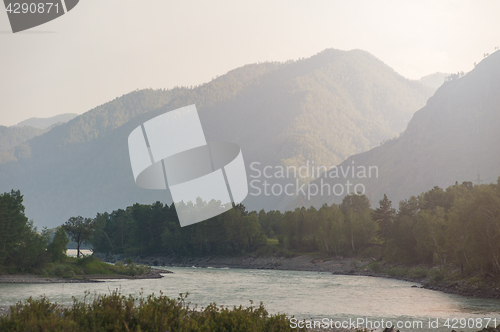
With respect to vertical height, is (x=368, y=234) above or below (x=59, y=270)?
above

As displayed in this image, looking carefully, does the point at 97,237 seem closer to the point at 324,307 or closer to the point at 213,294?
the point at 213,294

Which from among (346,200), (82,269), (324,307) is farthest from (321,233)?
(324,307)

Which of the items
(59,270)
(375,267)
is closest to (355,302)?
(375,267)

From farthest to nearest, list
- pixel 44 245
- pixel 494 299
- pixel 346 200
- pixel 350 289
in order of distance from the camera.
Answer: pixel 346 200, pixel 44 245, pixel 350 289, pixel 494 299

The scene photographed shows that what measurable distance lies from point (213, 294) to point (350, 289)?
18582mm

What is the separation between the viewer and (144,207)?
138 metres

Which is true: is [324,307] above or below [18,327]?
below

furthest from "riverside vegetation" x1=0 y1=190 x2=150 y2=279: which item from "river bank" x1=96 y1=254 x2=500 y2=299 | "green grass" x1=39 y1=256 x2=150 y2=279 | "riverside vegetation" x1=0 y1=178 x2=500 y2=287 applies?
"river bank" x1=96 y1=254 x2=500 y2=299

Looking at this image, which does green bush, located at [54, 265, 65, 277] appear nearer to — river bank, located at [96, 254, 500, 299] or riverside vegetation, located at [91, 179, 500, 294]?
river bank, located at [96, 254, 500, 299]

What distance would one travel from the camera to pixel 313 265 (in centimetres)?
9681

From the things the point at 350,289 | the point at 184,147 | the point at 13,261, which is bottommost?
the point at 350,289

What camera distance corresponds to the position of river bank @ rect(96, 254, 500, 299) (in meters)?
48.8

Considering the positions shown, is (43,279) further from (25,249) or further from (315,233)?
(315,233)

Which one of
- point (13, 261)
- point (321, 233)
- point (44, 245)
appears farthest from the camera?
point (321, 233)
